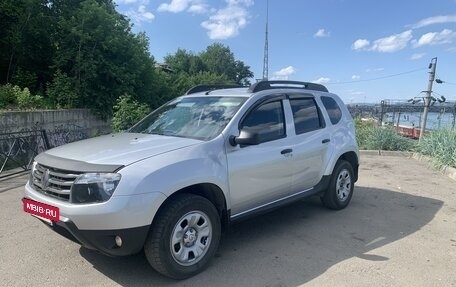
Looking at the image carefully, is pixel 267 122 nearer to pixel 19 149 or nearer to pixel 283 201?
pixel 283 201

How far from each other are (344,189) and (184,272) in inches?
132

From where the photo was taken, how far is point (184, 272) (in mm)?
3666

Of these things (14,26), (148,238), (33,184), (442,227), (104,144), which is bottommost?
(442,227)

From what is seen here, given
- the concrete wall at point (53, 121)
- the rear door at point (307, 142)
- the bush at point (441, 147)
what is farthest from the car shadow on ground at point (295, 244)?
the concrete wall at point (53, 121)

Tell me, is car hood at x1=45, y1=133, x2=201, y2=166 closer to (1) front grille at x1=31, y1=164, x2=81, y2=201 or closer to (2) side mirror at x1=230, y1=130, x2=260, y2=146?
(1) front grille at x1=31, y1=164, x2=81, y2=201

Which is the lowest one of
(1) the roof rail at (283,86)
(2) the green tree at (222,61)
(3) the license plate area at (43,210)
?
(3) the license plate area at (43,210)

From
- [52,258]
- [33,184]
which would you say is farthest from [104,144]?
[52,258]

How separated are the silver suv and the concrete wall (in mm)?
6345

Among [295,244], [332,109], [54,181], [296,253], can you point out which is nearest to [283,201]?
[295,244]

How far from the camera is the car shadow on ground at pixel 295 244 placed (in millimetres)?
3771

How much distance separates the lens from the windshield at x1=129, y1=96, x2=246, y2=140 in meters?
4.34

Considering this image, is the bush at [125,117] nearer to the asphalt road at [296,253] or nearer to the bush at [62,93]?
the bush at [62,93]

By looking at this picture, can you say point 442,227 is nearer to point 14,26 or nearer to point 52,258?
point 52,258

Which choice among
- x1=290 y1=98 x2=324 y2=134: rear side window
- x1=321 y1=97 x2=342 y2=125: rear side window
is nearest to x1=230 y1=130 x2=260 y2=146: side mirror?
x1=290 y1=98 x2=324 y2=134: rear side window
